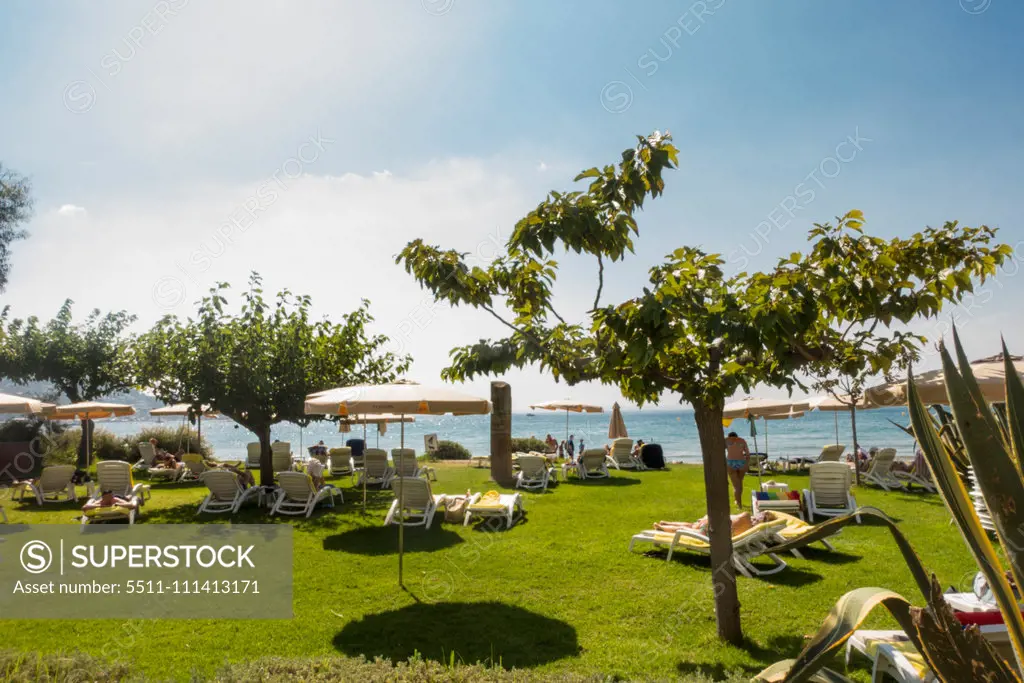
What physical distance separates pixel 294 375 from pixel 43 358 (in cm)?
1881

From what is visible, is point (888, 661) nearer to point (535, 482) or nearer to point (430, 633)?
point (430, 633)

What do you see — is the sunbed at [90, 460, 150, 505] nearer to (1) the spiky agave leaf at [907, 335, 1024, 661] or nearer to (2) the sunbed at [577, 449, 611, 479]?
(2) the sunbed at [577, 449, 611, 479]

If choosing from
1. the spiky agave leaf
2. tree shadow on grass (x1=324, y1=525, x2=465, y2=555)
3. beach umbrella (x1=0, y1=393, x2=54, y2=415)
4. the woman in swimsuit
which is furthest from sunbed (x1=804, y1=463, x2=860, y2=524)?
beach umbrella (x1=0, y1=393, x2=54, y2=415)

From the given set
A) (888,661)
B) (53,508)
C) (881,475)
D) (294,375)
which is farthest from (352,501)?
(881,475)

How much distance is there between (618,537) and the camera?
10.2m

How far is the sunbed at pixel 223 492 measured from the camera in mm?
12305

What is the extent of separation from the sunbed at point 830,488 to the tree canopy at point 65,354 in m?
25.8

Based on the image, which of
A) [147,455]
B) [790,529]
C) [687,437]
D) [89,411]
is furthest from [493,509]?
[687,437]

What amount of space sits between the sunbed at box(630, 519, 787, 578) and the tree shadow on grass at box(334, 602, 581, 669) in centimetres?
283

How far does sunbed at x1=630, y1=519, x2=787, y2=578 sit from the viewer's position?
7957 mm

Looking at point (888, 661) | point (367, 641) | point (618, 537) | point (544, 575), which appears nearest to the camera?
point (888, 661)

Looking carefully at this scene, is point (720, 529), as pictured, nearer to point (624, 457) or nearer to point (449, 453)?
point (624, 457)

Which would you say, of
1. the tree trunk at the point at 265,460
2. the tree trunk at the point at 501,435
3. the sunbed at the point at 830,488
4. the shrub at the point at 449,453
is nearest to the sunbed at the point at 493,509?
the sunbed at the point at 830,488

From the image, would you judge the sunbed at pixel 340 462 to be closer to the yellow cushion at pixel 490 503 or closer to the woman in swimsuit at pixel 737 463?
the yellow cushion at pixel 490 503
